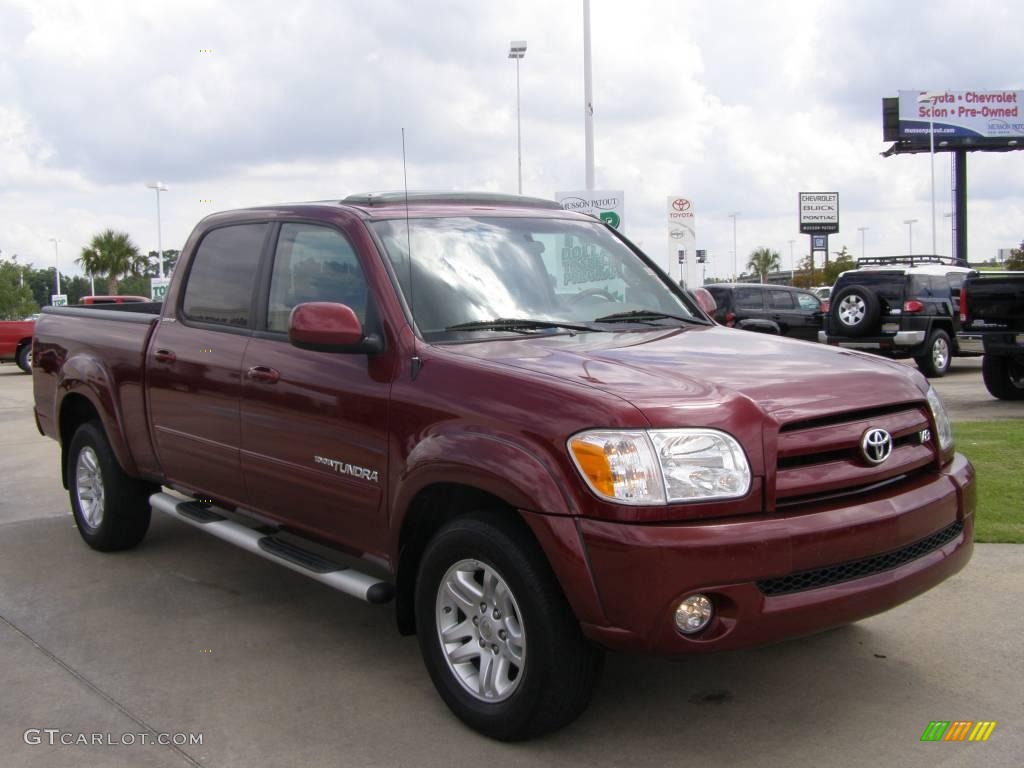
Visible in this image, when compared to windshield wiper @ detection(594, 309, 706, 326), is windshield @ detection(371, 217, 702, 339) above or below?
above

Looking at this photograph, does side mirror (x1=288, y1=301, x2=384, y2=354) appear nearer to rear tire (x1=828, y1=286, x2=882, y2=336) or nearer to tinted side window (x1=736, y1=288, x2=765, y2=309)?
rear tire (x1=828, y1=286, x2=882, y2=336)

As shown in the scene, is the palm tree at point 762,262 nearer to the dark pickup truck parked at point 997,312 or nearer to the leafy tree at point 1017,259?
the leafy tree at point 1017,259

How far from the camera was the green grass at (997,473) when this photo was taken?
6.16m

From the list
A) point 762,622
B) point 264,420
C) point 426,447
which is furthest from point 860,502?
point 264,420

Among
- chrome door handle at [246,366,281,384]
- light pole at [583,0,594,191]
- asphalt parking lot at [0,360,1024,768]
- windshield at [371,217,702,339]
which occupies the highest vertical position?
light pole at [583,0,594,191]

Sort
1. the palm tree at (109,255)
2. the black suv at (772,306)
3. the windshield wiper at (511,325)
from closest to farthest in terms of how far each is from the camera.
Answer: the windshield wiper at (511,325)
the black suv at (772,306)
the palm tree at (109,255)

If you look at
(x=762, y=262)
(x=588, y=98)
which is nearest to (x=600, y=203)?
(x=588, y=98)

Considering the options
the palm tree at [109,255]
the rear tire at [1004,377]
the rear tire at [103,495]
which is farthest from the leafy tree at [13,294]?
the rear tire at [103,495]

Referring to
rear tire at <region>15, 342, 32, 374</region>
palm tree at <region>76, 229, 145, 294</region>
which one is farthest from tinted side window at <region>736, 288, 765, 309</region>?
palm tree at <region>76, 229, 145, 294</region>

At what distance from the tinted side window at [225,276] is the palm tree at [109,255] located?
57.1 m

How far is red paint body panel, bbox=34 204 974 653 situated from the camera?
324 centimetres

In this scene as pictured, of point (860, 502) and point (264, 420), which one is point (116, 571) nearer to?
point (264, 420)

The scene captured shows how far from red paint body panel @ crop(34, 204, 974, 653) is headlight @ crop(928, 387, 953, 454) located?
0.08 metres

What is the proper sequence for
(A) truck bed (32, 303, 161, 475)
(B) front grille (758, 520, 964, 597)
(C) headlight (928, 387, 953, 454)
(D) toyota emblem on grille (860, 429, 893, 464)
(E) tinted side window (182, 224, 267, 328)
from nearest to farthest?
(B) front grille (758, 520, 964, 597) < (D) toyota emblem on grille (860, 429, 893, 464) < (C) headlight (928, 387, 953, 454) < (E) tinted side window (182, 224, 267, 328) < (A) truck bed (32, 303, 161, 475)
